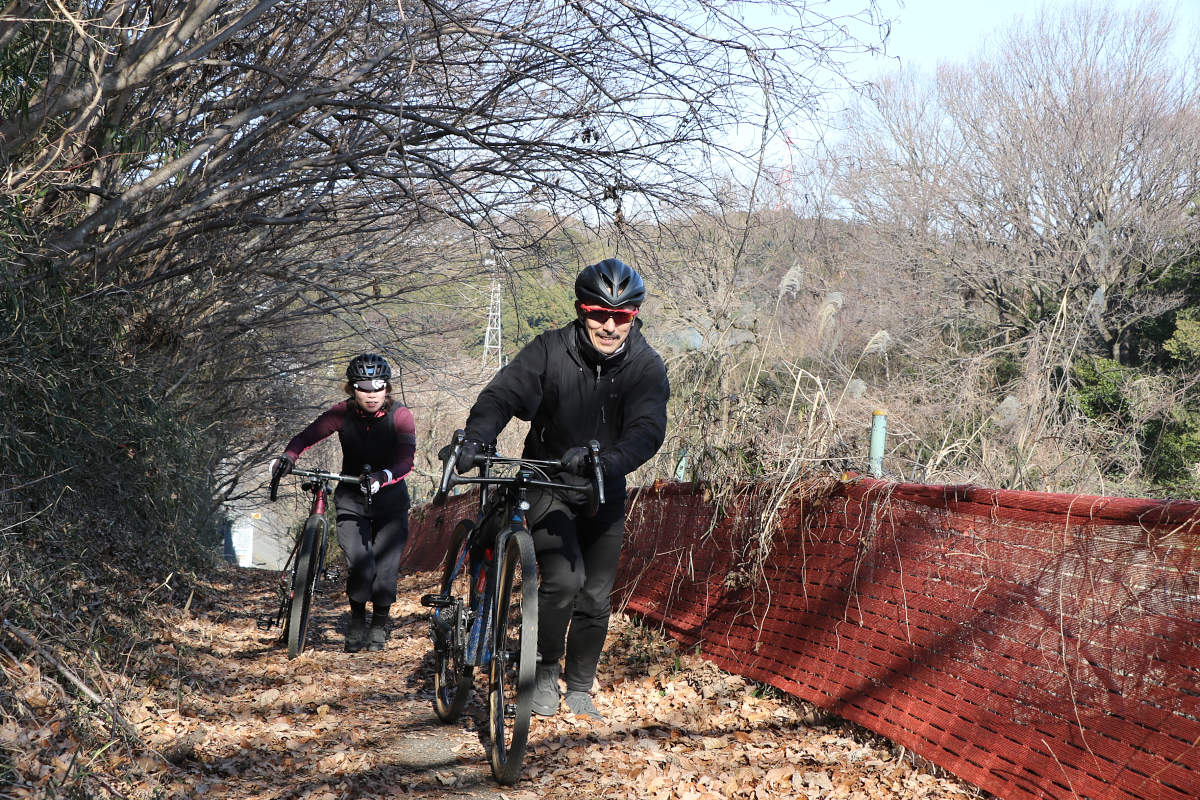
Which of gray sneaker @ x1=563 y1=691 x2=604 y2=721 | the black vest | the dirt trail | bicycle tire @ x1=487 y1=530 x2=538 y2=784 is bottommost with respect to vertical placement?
the dirt trail

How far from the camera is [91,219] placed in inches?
260

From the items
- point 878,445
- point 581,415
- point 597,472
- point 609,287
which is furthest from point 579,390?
point 878,445

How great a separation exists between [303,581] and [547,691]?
264 centimetres

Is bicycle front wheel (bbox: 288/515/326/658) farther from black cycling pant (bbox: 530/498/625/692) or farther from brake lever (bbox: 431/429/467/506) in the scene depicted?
brake lever (bbox: 431/429/467/506)

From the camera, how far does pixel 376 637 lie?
7.68 m

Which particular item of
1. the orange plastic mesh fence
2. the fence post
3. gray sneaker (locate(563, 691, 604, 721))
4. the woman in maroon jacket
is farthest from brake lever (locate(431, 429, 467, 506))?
the woman in maroon jacket

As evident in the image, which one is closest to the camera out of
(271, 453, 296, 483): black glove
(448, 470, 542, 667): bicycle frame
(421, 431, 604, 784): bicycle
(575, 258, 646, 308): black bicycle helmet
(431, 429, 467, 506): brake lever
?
(421, 431, 604, 784): bicycle

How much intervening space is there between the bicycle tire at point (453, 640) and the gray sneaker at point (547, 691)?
0.35 m

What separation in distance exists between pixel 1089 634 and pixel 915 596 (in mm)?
1120

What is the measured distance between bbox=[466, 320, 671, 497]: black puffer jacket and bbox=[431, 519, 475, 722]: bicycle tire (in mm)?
747

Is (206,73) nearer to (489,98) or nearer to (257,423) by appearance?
(489,98)

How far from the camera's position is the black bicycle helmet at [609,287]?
15.6 ft

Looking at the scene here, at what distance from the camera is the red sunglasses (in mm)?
4773

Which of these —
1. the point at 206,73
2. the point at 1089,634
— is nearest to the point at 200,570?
the point at 206,73
